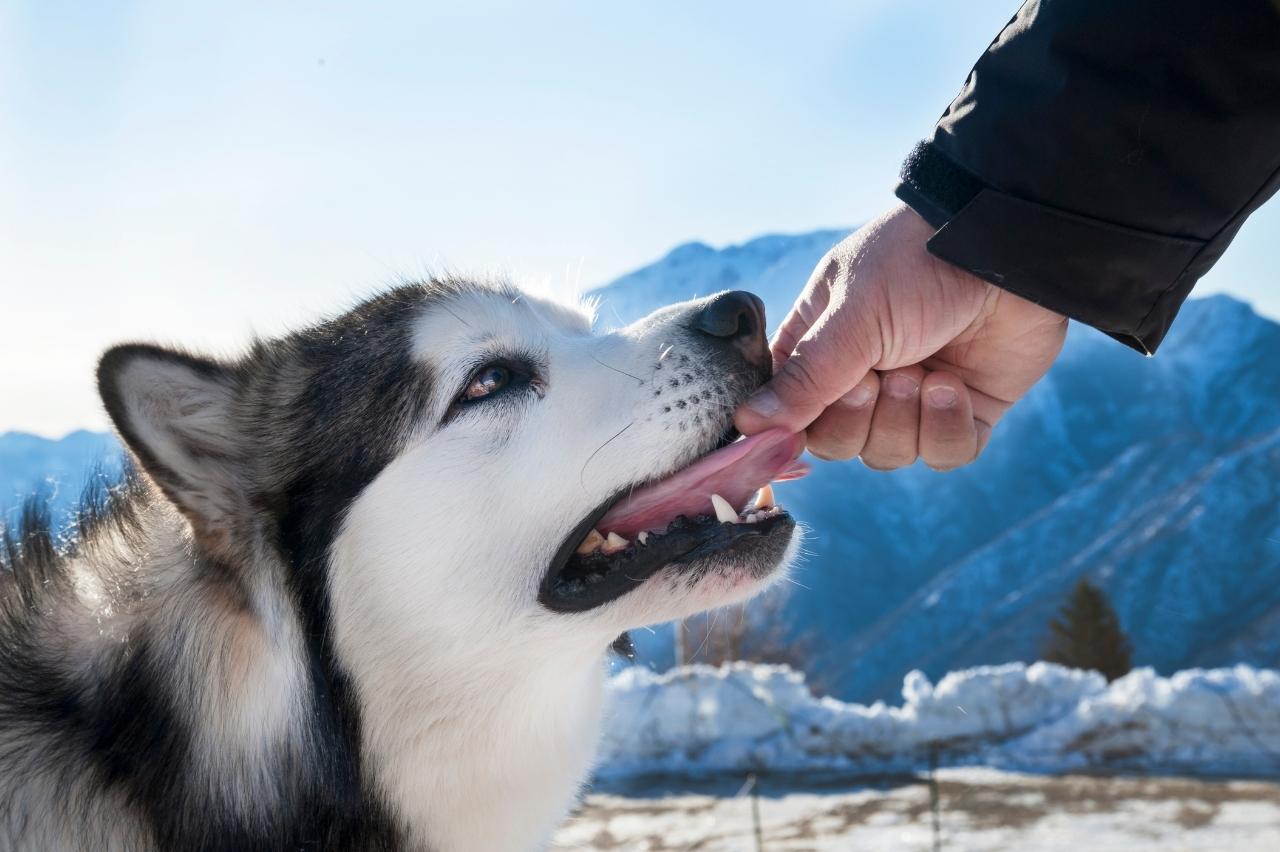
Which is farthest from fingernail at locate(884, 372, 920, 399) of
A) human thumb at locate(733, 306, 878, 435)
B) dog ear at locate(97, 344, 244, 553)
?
dog ear at locate(97, 344, 244, 553)

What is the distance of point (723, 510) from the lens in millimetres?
2371

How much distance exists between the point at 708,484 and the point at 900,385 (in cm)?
67

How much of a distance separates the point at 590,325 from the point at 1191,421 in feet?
247

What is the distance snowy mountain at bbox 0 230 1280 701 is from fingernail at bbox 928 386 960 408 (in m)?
50.6

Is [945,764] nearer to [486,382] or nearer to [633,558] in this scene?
[633,558]

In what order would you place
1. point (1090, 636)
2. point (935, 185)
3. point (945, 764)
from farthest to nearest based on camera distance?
point (1090, 636), point (945, 764), point (935, 185)

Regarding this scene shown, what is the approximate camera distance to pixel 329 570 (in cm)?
235

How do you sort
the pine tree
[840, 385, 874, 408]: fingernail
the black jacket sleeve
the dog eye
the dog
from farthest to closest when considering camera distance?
1. the pine tree
2. [840, 385, 874, 408]: fingernail
3. the dog eye
4. the dog
5. the black jacket sleeve

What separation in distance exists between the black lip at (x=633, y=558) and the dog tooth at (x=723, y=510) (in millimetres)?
13

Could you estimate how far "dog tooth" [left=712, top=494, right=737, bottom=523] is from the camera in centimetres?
237

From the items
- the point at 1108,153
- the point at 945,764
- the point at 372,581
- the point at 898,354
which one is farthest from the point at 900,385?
the point at 945,764

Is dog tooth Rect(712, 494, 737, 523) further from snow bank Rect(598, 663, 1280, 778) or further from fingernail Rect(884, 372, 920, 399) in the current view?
snow bank Rect(598, 663, 1280, 778)

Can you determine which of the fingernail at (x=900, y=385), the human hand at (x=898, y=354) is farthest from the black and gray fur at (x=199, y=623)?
the fingernail at (x=900, y=385)

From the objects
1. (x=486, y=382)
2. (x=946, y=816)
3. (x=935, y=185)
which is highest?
(x=935, y=185)
